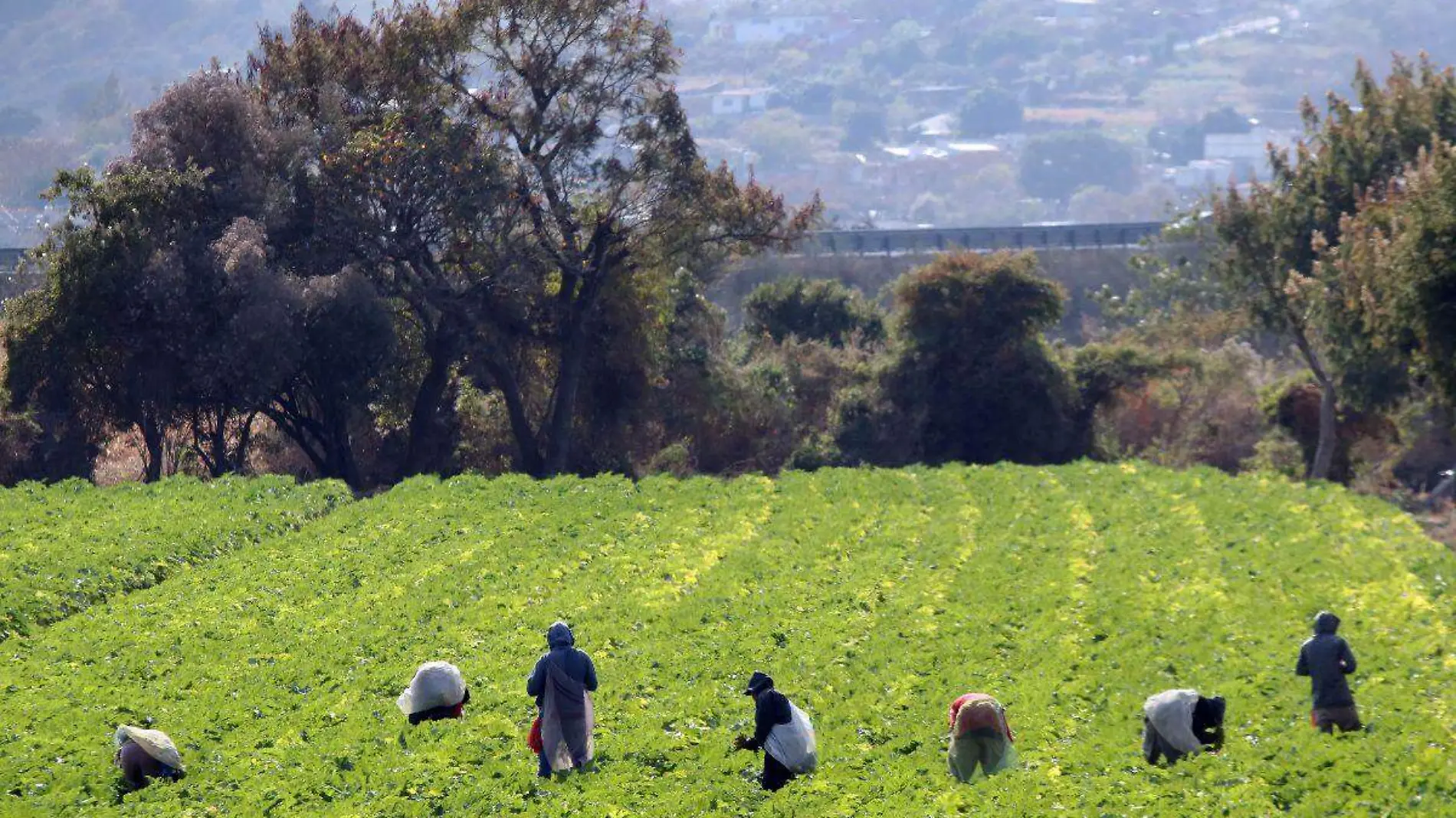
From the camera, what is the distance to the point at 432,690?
16.4 meters

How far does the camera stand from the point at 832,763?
1502cm

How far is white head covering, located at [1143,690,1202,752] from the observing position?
14766mm

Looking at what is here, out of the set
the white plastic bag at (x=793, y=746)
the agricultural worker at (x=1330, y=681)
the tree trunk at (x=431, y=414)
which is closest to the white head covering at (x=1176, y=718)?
the agricultural worker at (x=1330, y=681)

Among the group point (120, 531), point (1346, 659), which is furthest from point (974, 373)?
point (1346, 659)

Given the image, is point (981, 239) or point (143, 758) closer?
point (143, 758)

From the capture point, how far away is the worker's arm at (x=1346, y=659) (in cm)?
1575

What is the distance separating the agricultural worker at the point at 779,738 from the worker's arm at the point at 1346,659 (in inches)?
201

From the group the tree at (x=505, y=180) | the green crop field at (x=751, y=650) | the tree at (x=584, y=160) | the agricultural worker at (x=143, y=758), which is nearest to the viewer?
the green crop field at (x=751, y=650)

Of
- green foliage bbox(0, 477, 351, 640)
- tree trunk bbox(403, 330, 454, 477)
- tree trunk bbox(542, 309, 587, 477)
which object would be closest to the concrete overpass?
tree trunk bbox(542, 309, 587, 477)

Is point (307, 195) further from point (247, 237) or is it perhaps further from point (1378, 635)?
point (1378, 635)

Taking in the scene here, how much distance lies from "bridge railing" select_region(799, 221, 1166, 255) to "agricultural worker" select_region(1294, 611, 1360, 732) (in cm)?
7428

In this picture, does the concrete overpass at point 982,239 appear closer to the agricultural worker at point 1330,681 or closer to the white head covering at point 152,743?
the agricultural worker at point 1330,681

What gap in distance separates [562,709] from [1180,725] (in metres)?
5.44

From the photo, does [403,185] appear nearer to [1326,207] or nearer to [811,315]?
[811,315]
